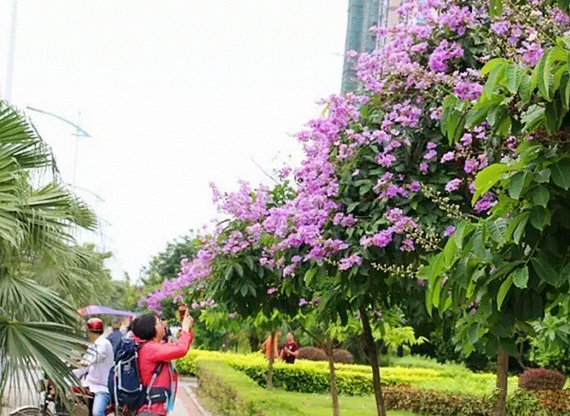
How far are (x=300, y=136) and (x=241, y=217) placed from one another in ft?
7.29

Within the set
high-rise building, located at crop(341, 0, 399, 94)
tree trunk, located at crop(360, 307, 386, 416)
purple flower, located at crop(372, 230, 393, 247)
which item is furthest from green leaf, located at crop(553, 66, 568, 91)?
high-rise building, located at crop(341, 0, 399, 94)

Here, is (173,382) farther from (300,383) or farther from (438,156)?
(300,383)

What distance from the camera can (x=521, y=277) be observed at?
10.0 ft

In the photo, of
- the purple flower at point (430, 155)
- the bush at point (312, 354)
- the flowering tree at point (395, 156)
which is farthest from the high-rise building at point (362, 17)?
the bush at point (312, 354)

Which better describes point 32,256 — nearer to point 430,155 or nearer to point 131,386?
point 131,386

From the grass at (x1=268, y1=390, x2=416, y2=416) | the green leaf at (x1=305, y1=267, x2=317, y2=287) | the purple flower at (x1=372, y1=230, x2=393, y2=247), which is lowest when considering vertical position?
the grass at (x1=268, y1=390, x2=416, y2=416)

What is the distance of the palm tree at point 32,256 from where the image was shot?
645 cm

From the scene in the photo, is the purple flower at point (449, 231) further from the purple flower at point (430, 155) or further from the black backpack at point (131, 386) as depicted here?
the black backpack at point (131, 386)

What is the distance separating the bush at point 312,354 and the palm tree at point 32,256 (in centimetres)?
1901

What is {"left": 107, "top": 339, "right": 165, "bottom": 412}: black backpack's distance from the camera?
21.8ft

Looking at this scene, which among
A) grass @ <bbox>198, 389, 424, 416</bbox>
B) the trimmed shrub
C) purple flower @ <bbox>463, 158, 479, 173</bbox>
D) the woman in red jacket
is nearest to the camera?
purple flower @ <bbox>463, 158, 479, 173</bbox>

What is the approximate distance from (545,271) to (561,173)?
0.36m

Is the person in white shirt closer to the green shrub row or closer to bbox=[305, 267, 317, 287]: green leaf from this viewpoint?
the green shrub row

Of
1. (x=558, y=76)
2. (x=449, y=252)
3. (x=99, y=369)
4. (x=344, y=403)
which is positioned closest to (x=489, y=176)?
(x=449, y=252)
